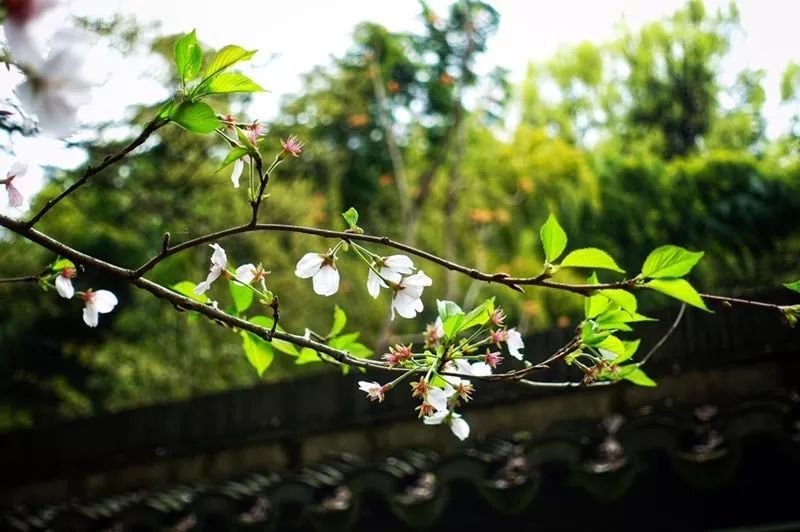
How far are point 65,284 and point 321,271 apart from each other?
0.41 m

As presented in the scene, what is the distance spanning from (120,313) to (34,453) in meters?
2.35

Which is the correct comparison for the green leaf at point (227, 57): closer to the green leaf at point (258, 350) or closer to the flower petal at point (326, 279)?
the flower petal at point (326, 279)

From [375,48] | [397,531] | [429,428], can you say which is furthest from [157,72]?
[375,48]

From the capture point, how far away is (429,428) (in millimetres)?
4141

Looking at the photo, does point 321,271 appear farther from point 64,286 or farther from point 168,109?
point 64,286

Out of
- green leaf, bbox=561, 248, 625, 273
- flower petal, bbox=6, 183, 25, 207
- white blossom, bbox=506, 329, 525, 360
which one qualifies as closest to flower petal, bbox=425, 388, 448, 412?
white blossom, bbox=506, 329, 525, 360

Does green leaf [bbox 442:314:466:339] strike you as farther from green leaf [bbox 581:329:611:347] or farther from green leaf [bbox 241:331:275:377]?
green leaf [bbox 241:331:275:377]

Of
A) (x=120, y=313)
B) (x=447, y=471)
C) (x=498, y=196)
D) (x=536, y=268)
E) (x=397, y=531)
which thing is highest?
(x=498, y=196)

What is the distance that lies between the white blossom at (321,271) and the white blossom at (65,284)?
36 cm

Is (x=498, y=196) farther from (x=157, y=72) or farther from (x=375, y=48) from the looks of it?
(x=157, y=72)

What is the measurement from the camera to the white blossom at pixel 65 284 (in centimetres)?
113

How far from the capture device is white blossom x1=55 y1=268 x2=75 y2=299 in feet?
3.71

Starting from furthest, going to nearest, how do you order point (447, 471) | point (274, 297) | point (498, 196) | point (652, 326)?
1. point (498, 196)
2. point (652, 326)
3. point (447, 471)
4. point (274, 297)

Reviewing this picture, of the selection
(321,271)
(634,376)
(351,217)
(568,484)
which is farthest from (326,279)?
(568,484)
